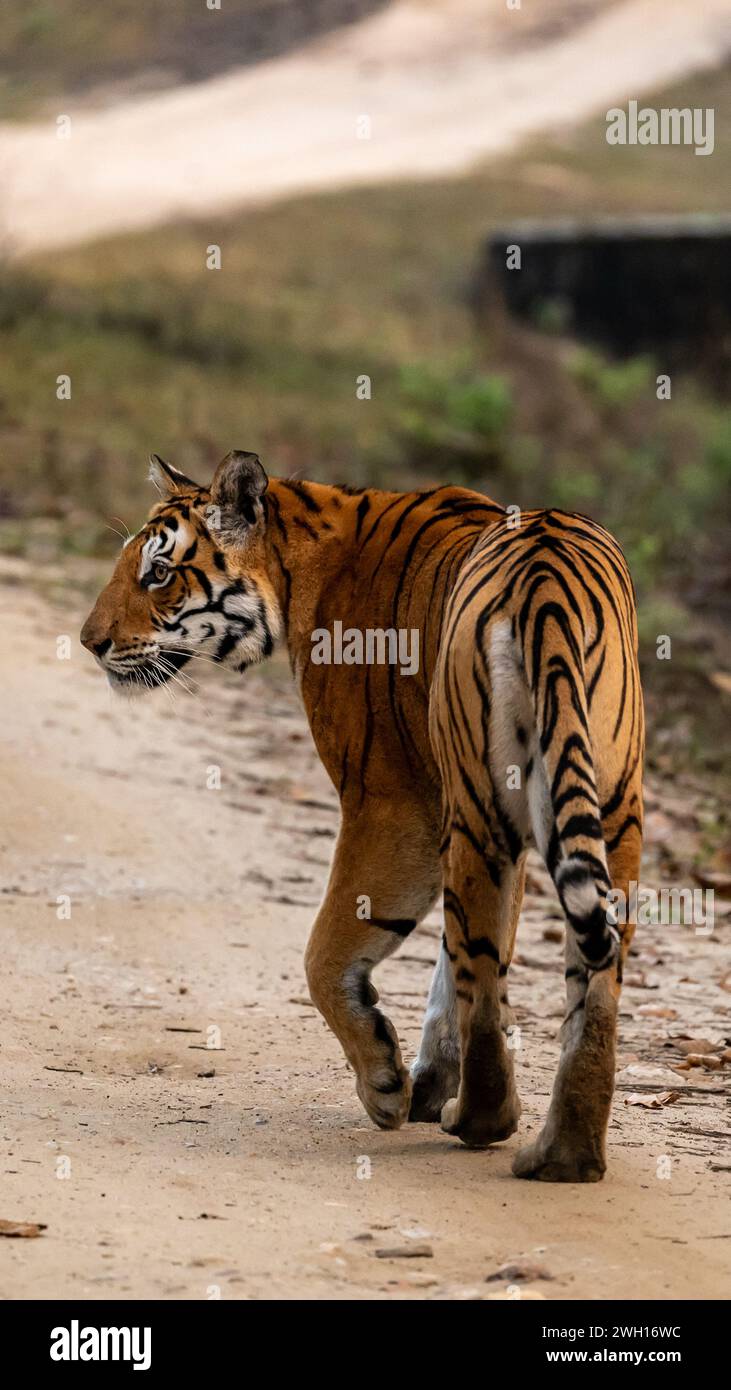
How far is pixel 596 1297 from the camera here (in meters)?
3.64

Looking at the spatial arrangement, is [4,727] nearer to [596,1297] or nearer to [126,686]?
[126,686]

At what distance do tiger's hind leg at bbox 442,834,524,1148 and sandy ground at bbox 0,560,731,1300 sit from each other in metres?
0.20

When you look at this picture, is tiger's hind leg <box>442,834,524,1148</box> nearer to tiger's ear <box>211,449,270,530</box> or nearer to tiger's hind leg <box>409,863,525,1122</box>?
tiger's hind leg <box>409,863,525,1122</box>

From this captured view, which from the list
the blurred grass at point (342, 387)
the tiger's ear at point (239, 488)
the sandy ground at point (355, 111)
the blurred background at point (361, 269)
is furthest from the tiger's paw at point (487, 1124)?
the sandy ground at point (355, 111)

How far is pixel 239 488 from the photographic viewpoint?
205 inches

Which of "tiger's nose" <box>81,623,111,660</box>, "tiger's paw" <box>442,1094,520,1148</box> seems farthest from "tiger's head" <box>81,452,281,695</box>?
"tiger's paw" <box>442,1094,520,1148</box>

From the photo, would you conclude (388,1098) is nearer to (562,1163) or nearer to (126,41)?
(562,1163)

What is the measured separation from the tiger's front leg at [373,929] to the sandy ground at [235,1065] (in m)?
0.14

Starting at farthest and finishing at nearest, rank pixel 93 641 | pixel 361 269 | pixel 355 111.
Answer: pixel 355 111, pixel 361 269, pixel 93 641

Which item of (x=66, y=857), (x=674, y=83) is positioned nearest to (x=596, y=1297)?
(x=66, y=857)

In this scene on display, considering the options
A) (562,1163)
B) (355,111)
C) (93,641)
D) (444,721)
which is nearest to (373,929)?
(444,721)

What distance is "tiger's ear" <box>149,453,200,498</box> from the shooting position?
17.5ft

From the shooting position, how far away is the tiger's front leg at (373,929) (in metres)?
4.81

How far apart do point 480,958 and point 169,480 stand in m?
1.67
